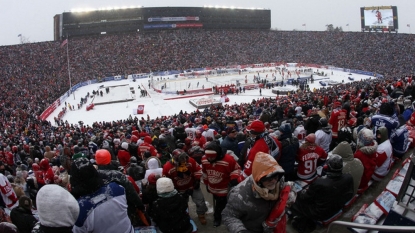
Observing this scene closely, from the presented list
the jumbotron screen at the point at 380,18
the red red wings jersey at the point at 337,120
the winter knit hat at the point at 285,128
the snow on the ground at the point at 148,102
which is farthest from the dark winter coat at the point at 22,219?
the jumbotron screen at the point at 380,18

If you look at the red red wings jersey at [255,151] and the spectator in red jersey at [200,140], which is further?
the spectator in red jersey at [200,140]

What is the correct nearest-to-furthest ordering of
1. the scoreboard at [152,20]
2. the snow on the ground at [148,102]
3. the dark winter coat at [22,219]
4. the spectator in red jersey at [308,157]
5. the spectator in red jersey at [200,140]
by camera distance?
the dark winter coat at [22,219]
the spectator in red jersey at [308,157]
the spectator in red jersey at [200,140]
the snow on the ground at [148,102]
the scoreboard at [152,20]

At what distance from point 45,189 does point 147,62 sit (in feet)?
195

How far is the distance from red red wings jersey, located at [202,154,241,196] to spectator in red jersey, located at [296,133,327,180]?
4.28ft

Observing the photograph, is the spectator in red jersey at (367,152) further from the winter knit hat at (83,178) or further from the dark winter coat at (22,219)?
the dark winter coat at (22,219)

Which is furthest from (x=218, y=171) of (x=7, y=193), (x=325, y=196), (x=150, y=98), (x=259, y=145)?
(x=150, y=98)

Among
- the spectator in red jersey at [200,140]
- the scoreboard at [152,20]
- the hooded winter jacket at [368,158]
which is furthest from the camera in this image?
the scoreboard at [152,20]

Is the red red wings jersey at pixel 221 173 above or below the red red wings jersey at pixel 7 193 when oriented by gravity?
above

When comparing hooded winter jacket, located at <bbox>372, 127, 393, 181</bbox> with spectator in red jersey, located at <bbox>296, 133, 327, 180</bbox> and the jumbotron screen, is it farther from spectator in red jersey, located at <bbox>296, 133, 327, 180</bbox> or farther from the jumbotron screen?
the jumbotron screen

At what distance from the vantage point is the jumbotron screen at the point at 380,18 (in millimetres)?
65438

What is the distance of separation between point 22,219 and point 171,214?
6.45 ft

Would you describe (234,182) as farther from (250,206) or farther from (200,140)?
(200,140)

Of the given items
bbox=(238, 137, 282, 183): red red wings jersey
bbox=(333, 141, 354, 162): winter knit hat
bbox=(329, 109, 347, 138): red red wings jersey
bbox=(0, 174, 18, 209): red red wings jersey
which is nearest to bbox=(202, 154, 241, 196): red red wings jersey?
bbox=(238, 137, 282, 183): red red wings jersey

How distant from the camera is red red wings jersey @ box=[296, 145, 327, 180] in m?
5.58
